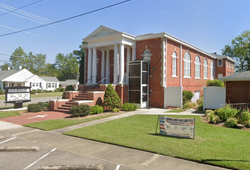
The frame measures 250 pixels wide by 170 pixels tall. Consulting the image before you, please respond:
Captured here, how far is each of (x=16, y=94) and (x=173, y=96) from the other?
1427cm

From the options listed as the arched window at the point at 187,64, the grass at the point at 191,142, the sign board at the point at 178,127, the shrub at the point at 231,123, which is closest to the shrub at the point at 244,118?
the shrub at the point at 231,123

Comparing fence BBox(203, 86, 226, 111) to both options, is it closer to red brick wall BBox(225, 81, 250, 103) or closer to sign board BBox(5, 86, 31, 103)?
red brick wall BBox(225, 81, 250, 103)

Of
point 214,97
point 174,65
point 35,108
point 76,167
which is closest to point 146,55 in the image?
point 174,65

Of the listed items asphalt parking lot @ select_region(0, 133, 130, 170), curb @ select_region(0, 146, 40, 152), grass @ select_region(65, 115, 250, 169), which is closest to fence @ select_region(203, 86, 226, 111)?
grass @ select_region(65, 115, 250, 169)

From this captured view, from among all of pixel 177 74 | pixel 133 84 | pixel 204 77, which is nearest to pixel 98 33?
pixel 133 84

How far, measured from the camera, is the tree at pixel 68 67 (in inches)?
3130

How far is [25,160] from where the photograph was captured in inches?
245

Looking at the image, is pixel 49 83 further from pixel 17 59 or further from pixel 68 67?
pixel 17 59

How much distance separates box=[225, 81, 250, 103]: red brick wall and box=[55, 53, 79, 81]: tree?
6964 centimetres

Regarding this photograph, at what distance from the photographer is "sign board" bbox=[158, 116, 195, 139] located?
7772 mm

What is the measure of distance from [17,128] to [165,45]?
1334cm

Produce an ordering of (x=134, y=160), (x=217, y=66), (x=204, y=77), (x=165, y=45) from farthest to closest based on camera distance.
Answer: (x=217, y=66) < (x=204, y=77) < (x=165, y=45) < (x=134, y=160)

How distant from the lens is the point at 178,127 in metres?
8.09

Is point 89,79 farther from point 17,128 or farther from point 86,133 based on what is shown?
point 86,133
